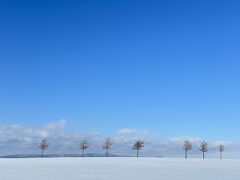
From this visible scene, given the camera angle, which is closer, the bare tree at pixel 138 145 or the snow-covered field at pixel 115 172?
the snow-covered field at pixel 115 172

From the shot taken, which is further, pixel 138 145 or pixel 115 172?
pixel 138 145

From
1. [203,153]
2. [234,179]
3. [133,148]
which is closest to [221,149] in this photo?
[203,153]

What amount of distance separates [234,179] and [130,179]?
10.4 meters

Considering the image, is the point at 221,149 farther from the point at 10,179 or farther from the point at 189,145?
the point at 10,179

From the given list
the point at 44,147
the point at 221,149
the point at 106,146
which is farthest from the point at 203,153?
the point at 44,147

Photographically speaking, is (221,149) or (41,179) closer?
(41,179)

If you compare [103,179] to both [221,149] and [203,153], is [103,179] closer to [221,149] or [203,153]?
[203,153]

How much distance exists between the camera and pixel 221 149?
184375 millimetres

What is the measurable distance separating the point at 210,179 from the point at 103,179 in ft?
34.1

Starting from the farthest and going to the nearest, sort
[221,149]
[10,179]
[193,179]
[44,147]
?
[221,149]
[44,147]
[193,179]
[10,179]

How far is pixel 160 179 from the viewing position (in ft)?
119

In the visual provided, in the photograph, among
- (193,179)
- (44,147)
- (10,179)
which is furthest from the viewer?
(44,147)

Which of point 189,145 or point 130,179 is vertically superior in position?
point 189,145

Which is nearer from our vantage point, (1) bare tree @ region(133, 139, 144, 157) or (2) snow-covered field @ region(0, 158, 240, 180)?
(2) snow-covered field @ region(0, 158, 240, 180)
